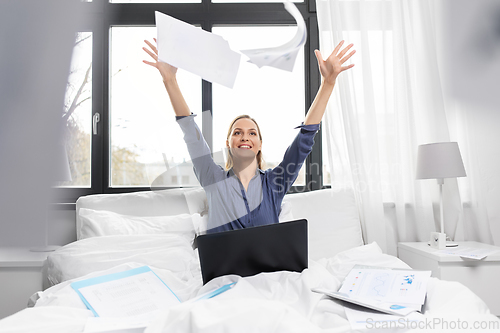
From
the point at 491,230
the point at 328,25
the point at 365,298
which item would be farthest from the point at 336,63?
the point at 491,230

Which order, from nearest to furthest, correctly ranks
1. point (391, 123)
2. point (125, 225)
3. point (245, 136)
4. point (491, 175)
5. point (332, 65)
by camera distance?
point (332, 65) → point (245, 136) → point (125, 225) → point (491, 175) → point (391, 123)

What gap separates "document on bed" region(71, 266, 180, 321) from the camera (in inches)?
28.9

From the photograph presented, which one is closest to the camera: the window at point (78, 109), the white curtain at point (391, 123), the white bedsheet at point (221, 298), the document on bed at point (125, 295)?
the window at point (78, 109)

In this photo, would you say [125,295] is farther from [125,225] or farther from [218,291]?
[125,225]

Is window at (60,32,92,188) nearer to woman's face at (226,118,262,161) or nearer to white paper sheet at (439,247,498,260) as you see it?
woman's face at (226,118,262,161)

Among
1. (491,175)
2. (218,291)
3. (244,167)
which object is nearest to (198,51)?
(218,291)

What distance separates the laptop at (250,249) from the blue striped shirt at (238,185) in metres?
0.08

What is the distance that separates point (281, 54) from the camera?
22cm

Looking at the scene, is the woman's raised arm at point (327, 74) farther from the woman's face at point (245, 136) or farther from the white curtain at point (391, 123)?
the white curtain at point (391, 123)

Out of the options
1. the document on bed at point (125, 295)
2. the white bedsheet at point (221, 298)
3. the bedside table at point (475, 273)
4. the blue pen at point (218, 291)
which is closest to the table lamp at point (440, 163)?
the bedside table at point (475, 273)

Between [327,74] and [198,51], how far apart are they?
3.85 feet

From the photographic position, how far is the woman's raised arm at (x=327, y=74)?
3.81ft

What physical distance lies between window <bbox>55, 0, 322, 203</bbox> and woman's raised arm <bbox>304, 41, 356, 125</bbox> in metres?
0.20

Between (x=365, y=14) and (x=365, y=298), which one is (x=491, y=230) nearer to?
(x=365, y=14)
